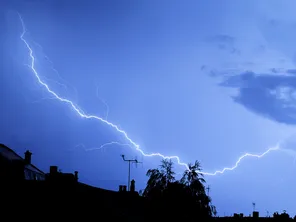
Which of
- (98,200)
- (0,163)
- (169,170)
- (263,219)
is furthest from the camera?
(263,219)

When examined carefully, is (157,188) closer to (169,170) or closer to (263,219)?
(169,170)

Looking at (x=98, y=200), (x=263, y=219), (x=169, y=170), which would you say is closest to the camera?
(x=98, y=200)

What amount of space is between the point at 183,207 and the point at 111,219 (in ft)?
14.1

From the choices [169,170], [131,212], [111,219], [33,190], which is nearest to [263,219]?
[131,212]

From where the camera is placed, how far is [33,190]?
69.2 ft

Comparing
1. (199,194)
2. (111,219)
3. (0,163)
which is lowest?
(111,219)

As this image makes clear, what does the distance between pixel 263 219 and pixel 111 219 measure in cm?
4004

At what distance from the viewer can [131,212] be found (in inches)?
1393

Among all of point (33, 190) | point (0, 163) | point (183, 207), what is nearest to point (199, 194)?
point (183, 207)

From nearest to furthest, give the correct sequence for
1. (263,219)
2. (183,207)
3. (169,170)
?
(183,207)
(169,170)
(263,219)

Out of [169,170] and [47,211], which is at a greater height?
[169,170]

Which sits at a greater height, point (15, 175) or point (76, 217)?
point (15, 175)

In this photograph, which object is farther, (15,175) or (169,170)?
(169,170)

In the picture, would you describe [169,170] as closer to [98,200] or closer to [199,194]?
[199,194]
